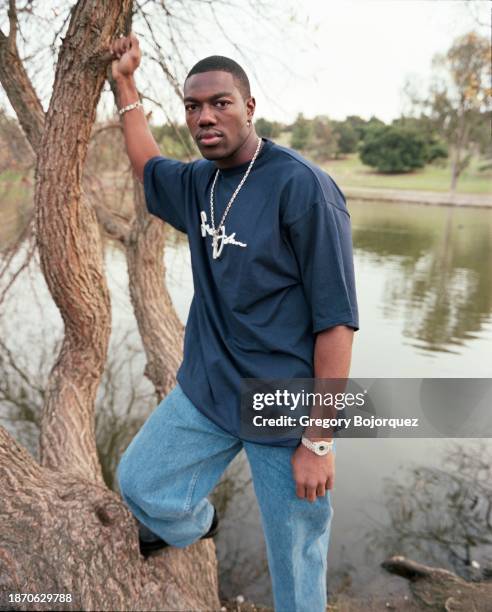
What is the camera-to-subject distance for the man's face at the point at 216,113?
4.92 feet

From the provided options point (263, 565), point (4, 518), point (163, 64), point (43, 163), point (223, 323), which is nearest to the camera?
point (223, 323)

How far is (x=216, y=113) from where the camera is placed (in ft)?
4.95

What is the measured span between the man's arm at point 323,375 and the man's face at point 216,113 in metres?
0.64

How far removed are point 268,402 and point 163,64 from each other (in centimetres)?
249

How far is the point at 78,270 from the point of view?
8.77ft

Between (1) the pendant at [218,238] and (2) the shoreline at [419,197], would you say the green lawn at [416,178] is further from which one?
(1) the pendant at [218,238]

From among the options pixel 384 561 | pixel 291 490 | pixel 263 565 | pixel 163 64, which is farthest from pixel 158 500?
pixel 163 64

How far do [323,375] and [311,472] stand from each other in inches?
11.8

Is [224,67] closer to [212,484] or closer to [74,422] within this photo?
A: [212,484]

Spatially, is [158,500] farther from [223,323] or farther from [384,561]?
[384,561]

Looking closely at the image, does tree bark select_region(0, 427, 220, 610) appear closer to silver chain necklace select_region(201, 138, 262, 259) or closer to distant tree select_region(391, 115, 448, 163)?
silver chain necklace select_region(201, 138, 262, 259)

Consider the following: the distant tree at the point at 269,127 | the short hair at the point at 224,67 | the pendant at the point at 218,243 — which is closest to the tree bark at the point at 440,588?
the pendant at the point at 218,243

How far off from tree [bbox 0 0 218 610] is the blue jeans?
0.68 feet

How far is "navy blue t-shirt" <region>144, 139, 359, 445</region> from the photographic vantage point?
1387 millimetres
